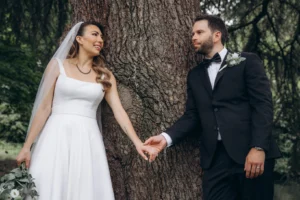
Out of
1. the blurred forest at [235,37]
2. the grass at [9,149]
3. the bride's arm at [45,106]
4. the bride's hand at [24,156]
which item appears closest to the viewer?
the bride's hand at [24,156]

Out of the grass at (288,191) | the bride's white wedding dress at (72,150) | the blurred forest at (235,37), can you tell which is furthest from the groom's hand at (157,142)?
the grass at (288,191)

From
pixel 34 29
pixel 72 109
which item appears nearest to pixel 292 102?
pixel 34 29

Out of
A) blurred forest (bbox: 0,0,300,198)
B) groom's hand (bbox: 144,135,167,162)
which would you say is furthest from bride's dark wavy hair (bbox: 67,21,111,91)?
blurred forest (bbox: 0,0,300,198)

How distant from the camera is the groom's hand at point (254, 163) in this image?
3.69 meters

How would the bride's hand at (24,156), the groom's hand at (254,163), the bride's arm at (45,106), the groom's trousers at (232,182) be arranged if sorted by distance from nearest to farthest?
the groom's hand at (254,163), the groom's trousers at (232,182), the bride's hand at (24,156), the bride's arm at (45,106)

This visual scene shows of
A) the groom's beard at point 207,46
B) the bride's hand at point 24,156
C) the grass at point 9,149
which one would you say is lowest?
the grass at point 9,149

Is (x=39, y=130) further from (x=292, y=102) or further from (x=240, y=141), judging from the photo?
(x=292, y=102)

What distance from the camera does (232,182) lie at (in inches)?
152

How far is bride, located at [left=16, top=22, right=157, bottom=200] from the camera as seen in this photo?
13.1ft

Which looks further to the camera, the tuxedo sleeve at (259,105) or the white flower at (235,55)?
the white flower at (235,55)

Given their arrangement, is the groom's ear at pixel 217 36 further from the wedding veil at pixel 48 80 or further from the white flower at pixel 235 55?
the wedding veil at pixel 48 80

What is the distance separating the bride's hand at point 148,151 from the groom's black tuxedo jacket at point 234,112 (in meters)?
0.19

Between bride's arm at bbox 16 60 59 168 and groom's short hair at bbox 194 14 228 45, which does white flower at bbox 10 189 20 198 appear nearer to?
bride's arm at bbox 16 60 59 168

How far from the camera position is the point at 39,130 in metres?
4.19
